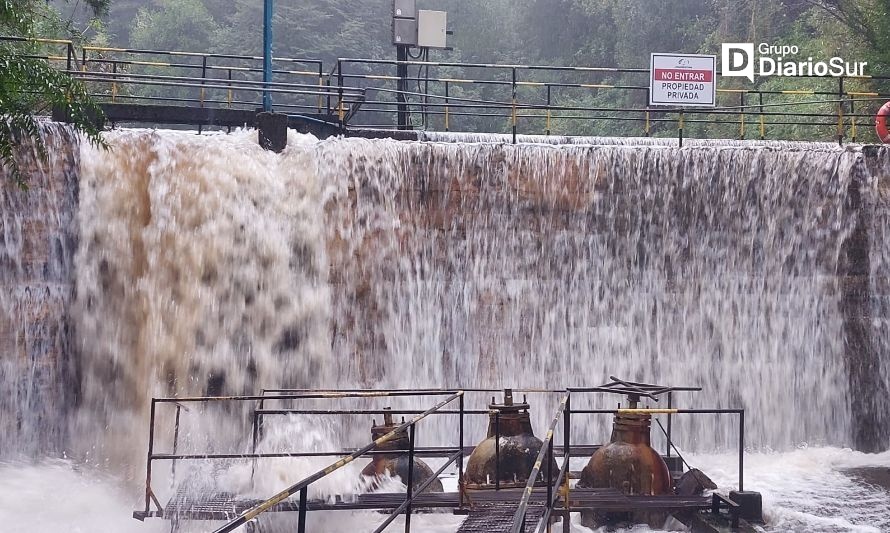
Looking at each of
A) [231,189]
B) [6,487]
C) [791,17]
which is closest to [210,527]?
[6,487]

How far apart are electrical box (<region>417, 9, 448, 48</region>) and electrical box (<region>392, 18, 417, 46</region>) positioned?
132mm

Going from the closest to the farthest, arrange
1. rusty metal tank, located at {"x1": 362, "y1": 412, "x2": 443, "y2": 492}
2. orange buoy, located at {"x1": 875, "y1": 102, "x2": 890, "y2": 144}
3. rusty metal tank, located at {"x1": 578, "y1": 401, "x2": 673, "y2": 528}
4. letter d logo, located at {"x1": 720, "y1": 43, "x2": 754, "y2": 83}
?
1. rusty metal tank, located at {"x1": 578, "y1": 401, "x2": 673, "y2": 528}
2. rusty metal tank, located at {"x1": 362, "y1": 412, "x2": 443, "y2": 492}
3. orange buoy, located at {"x1": 875, "y1": 102, "x2": 890, "y2": 144}
4. letter d logo, located at {"x1": 720, "y1": 43, "x2": 754, "y2": 83}

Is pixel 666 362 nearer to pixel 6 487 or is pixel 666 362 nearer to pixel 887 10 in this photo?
pixel 6 487

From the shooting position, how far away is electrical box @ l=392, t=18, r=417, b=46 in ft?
66.4

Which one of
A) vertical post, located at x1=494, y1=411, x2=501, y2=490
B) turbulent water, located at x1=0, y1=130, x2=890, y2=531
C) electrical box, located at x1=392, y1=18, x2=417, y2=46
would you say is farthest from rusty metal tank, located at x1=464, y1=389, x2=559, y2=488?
electrical box, located at x1=392, y1=18, x2=417, y2=46

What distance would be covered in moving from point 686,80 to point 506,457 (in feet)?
37.6

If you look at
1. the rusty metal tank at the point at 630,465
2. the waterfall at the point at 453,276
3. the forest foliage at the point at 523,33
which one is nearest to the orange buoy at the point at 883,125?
the waterfall at the point at 453,276

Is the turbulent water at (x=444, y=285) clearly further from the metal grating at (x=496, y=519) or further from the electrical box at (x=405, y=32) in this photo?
the electrical box at (x=405, y=32)

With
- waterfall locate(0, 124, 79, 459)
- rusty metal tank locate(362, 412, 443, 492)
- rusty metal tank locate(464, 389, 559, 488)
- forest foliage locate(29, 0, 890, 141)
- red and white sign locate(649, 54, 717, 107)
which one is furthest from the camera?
forest foliage locate(29, 0, 890, 141)

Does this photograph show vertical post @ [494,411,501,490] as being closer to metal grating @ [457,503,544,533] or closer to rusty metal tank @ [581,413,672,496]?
metal grating @ [457,503,544,533]

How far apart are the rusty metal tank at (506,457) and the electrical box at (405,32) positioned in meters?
12.3

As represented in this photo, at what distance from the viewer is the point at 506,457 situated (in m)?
9.39

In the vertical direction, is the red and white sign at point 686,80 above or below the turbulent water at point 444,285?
above

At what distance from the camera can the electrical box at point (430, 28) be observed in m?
20.1
